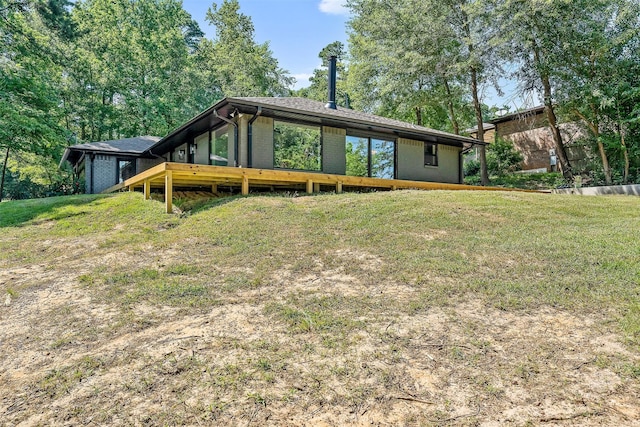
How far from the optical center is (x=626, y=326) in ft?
10.2

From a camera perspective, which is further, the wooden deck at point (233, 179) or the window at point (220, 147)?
the window at point (220, 147)

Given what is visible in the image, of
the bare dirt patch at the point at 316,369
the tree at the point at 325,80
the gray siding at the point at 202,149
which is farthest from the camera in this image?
the tree at the point at 325,80

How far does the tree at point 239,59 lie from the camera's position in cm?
2880

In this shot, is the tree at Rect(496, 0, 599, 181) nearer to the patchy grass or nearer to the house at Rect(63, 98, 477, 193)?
the patchy grass

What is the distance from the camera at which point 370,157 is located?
13109 mm

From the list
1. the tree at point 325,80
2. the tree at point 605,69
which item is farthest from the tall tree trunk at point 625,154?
the tree at point 325,80

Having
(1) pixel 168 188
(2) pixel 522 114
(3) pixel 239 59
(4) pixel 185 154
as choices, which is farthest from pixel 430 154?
(3) pixel 239 59

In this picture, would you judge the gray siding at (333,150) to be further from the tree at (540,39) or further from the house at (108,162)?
the tree at (540,39)

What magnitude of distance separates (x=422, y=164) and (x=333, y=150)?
403cm

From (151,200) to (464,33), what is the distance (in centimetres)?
1797

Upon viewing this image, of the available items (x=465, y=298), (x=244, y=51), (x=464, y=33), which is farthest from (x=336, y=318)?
(x=244, y=51)

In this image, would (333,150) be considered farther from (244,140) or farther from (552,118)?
(552,118)

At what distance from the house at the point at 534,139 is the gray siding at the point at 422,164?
887cm

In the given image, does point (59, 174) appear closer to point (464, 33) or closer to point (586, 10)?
point (464, 33)
